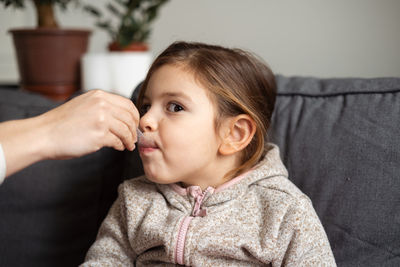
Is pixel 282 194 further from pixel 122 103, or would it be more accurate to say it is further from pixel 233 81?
pixel 122 103

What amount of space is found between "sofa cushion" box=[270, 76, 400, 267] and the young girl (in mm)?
81

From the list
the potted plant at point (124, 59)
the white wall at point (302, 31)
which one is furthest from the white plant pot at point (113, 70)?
the white wall at point (302, 31)

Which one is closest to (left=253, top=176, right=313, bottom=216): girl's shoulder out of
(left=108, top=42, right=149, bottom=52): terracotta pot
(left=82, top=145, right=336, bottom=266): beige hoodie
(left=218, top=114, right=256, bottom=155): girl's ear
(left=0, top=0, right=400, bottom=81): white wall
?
(left=82, top=145, right=336, bottom=266): beige hoodie

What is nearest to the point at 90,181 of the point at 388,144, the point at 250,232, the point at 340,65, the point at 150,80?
the point at 150,80

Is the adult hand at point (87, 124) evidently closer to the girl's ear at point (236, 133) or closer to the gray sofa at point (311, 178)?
the girl's ear at point (236, 133)

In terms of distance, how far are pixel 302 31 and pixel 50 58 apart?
42.9 inches

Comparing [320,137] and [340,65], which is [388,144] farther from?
[340,65]

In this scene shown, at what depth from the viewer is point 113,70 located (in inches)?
66.2

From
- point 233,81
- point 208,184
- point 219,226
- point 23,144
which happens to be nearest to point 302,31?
point 233,81

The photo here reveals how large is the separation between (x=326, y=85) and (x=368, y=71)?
0.68 meters

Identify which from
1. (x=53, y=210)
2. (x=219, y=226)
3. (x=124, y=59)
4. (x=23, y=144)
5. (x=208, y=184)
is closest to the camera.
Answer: (x=23, y=144)

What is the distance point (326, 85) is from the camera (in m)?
1.08

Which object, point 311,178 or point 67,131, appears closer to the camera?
point 67,131

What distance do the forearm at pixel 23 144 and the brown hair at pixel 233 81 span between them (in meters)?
0.34
